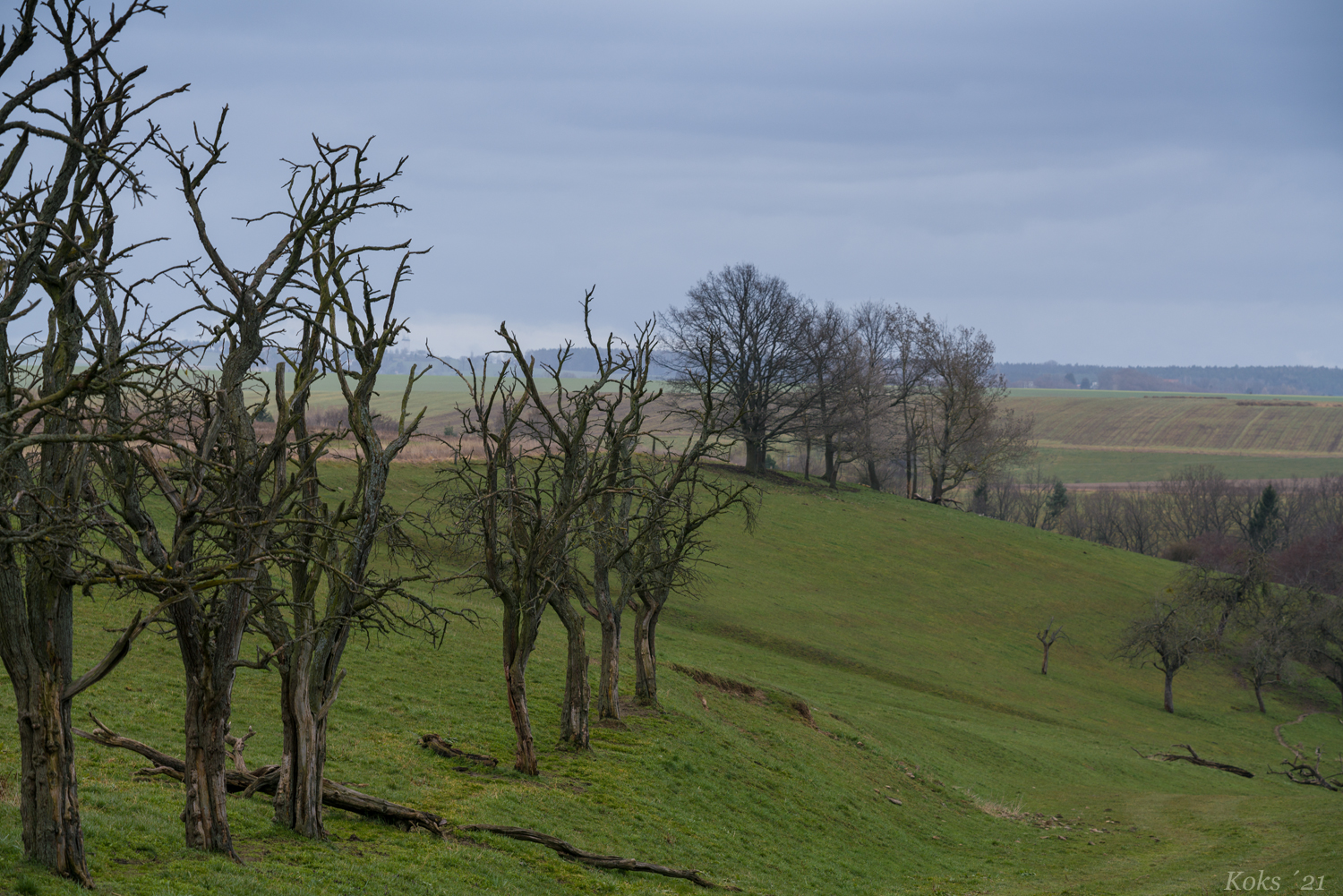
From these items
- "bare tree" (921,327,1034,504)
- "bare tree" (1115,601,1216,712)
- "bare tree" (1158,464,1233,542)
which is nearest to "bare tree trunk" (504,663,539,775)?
"bare tree" (1115,601,1216,712)

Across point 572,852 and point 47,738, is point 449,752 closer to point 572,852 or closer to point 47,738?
point 572,852

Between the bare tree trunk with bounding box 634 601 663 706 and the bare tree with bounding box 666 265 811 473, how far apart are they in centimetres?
4447

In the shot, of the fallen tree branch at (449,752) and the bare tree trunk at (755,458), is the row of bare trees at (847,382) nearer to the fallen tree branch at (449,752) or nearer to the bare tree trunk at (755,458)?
the bare tree trunk at (755,458)

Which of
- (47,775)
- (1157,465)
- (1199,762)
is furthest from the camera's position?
(1157,465)

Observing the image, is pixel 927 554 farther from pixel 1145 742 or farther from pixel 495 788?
pixel 495 788

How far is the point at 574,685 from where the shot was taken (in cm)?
1970

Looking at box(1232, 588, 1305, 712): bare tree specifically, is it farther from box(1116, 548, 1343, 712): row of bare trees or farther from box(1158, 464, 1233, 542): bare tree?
box(1158, 464, 1233, 542): bare tree

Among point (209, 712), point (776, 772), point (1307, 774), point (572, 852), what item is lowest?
point (1307, 774)

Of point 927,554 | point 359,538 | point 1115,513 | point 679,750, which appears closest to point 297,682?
point 359,538

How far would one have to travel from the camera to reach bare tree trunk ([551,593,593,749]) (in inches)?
762

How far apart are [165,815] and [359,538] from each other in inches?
188

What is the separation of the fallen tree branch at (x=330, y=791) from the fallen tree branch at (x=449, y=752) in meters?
3.48

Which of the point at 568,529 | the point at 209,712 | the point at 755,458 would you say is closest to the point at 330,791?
the point at 209,712
